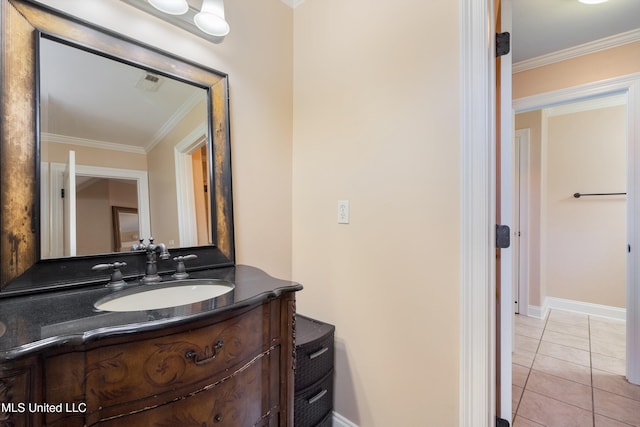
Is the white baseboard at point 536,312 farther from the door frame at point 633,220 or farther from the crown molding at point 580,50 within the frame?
the crown molding at point 580,50

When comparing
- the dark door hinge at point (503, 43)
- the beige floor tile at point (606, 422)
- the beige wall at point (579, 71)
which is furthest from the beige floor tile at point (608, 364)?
the dark door hinge at point (503, 43)

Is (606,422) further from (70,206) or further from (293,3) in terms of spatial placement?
(293,3)

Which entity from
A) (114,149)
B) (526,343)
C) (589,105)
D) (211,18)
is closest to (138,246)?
(114,149)

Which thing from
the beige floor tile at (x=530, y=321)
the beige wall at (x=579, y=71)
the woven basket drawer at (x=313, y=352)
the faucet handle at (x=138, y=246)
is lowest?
the beige floor tile at (x=530, y=321)

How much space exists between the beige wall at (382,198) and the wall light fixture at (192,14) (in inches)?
22.6

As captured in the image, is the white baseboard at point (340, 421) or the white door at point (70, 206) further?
the white baseboard at point (340, 421)

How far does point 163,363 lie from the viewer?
69 centimetres

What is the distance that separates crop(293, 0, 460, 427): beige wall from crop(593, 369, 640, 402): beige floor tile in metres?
1.69

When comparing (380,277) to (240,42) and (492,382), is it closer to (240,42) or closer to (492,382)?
(492,382)

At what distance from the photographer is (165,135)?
1.26 metres

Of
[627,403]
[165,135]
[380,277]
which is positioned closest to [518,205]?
[627,403]

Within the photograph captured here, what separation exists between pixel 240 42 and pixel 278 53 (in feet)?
0.85

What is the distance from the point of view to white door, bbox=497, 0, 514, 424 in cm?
118

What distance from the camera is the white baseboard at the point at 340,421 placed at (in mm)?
1461
